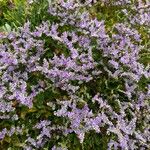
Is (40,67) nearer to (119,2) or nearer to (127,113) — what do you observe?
(127,113)

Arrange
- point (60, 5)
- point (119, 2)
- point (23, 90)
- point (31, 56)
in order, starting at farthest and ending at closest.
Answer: point (119, 2) → point (60, 5) → point (31, 56) → point (23, 90)

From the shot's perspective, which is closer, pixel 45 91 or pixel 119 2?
pixel 45 91

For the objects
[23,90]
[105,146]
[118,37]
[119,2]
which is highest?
[119,2]

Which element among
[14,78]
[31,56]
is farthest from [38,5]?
[14,78]

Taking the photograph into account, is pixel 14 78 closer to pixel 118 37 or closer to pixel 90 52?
pixel 90 52

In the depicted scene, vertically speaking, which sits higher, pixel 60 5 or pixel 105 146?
pixel 60 5

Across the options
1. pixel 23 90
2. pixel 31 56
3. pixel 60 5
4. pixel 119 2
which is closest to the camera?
pixel 23 90

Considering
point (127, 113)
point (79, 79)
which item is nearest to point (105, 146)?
point (127, 113)
